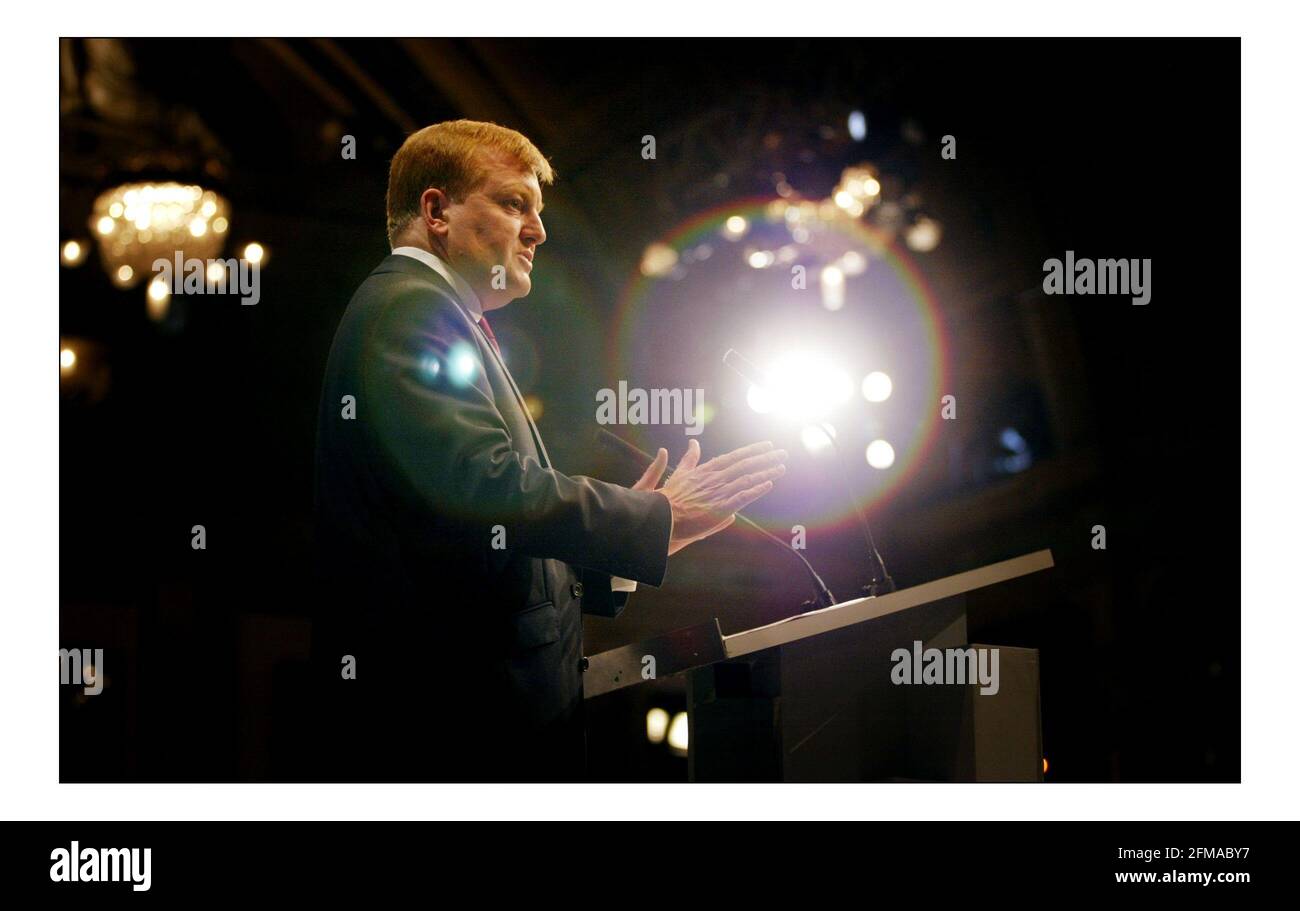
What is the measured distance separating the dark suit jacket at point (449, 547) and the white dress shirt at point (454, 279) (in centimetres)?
9

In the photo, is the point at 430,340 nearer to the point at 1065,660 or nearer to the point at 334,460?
the point at 334,460

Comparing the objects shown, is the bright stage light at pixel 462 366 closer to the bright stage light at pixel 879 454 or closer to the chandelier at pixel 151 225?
the chandelier at pixel 151 225

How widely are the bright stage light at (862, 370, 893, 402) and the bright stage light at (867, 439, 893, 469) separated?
16 cm

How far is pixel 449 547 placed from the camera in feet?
8.32

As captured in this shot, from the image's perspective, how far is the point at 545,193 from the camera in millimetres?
3189

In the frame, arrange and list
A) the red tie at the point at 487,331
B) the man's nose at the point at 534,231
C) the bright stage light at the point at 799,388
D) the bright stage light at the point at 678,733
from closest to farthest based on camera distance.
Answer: the red tie at the point at 487,331 < the man's nose at the point at 534,231 < the bright stage light at the point at 799,388 < the bright stage light at the point at 678,733

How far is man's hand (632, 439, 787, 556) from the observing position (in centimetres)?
245

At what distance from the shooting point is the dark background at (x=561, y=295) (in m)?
3.12

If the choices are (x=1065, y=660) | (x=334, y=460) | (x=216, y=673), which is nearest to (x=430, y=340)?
(x=334, y=460)

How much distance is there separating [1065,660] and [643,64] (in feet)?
7.62

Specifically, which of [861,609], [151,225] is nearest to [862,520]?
[861,609]

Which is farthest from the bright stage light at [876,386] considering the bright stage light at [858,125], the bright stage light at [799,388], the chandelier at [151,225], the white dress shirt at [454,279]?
the chandelier at [151,225]

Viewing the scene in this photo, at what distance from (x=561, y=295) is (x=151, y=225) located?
1.19 meters

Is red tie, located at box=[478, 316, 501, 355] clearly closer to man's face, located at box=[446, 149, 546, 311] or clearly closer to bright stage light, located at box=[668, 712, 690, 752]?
man's face, located at box=[446, 149, 546, 311]
